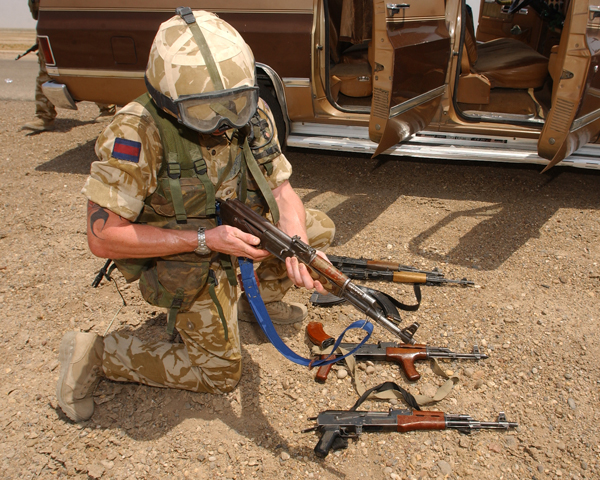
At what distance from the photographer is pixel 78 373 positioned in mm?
Answer: 2508

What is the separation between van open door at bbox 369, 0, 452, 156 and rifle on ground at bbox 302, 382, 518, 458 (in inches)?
92.2

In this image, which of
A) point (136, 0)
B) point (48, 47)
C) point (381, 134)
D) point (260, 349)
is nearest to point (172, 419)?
point (260, 349)

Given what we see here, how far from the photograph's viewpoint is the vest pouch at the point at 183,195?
2.35 metres

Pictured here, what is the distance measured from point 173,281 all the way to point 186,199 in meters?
0.44

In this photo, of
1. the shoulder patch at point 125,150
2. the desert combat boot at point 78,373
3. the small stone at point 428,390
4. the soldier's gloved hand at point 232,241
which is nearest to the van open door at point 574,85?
the small stone at point 428,390

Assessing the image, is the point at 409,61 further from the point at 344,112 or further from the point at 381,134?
the point at 344,112

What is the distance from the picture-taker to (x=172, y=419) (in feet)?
8.53

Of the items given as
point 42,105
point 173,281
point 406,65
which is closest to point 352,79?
point 406,65

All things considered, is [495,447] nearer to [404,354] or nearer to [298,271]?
[404,354]

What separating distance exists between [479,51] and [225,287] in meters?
4.18

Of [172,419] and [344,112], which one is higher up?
[344,112]

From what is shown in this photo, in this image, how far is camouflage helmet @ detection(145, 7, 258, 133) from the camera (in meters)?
2.04

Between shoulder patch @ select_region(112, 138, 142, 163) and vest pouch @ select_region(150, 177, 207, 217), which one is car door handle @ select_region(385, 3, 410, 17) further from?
shoulder patch @ select_region(112, 138, 142, 163)

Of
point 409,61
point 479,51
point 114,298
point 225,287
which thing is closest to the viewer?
point 225,287
